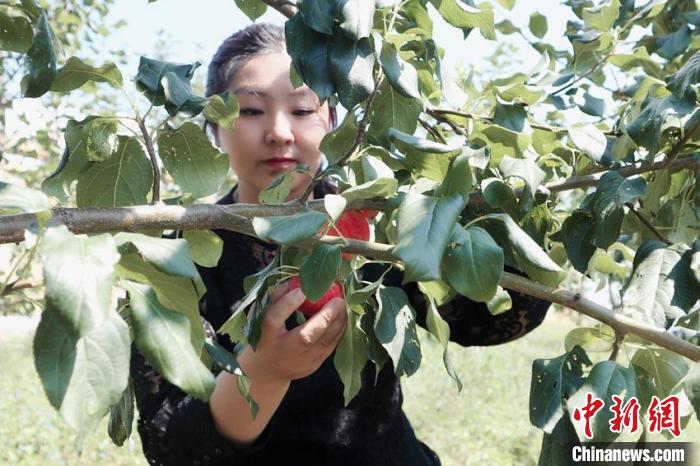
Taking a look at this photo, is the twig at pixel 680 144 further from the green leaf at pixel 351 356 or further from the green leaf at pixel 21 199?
the green leaf at pixel 21 199

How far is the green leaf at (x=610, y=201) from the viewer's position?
98 centimetres

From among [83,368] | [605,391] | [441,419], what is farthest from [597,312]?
[441,419]

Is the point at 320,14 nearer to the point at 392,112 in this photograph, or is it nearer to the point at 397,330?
the point at 392,112

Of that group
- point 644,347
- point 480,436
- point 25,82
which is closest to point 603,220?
point 644,347

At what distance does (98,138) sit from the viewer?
97 centimetres

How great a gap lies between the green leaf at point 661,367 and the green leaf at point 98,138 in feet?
2.06

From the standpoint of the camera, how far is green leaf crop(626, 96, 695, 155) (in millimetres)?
1002

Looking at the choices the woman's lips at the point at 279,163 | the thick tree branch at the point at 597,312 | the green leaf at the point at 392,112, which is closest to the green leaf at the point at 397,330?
the thick tree branch at the point at 597,312

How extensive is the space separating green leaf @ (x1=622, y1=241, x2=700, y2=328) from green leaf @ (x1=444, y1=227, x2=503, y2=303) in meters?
0.34

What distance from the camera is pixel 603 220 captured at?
1.00 m

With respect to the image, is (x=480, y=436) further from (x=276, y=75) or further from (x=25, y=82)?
(x=25, y=82)

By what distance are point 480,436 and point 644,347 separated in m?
3.38

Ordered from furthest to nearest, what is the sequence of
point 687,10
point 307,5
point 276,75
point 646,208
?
point 687,10 → point 276,75 → point 646,208 → point 307,5

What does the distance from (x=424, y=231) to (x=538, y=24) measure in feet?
3.81
